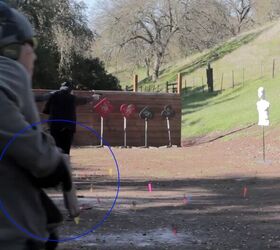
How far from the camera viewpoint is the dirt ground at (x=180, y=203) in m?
7.61

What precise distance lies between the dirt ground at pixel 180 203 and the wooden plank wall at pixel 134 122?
5.01 metres

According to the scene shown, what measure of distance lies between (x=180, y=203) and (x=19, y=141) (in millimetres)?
8664

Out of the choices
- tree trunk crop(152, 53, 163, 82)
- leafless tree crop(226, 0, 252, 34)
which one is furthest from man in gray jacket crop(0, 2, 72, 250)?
leafless tree crop(226, 0, 252, 34)

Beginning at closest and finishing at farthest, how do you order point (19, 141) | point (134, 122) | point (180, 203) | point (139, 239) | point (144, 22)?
point (19, 141) → point (139, 239) → point (180, 203) → point (134, 122) → point (144, 22)

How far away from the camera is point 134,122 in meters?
27.0

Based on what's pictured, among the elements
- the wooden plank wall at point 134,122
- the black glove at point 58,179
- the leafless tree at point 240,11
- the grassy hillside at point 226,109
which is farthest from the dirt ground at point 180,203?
the leafless tree at point 240,11

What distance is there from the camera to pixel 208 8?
209 feet

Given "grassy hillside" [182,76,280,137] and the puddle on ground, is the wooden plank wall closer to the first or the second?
"grassy hillside" [182,76,280,137]

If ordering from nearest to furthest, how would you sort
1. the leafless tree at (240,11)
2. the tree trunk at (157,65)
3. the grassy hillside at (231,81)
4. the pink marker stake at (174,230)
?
the pink marker stake at (174,230)
the grassy hillside at (231,81)
the tree trunk at (157,65)
the leafless tree at (240,11)

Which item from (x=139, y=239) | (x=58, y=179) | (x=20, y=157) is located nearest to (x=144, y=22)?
(x=139, y=239)

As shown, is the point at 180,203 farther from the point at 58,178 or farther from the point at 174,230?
the point at 58,178

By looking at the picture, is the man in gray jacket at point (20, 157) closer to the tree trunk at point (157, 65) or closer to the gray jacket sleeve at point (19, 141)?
the gray jacket sleeve at point (19, 141)

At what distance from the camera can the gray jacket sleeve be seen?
83.6 inches

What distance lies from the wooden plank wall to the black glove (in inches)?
923
